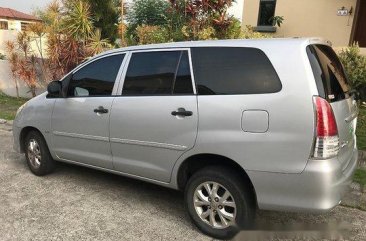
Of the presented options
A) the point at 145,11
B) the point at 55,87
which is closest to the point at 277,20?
the point at 55,87

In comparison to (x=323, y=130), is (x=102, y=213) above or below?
below

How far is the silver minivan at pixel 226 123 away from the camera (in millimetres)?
2959

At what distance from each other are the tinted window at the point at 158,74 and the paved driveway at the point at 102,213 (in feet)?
4.25

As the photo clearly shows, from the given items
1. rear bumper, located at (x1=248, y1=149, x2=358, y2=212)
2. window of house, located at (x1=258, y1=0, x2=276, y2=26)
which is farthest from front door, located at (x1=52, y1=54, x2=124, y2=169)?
window of house, located at (x1=258, y1=0, x2=276, y2=26)

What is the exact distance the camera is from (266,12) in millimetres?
11352

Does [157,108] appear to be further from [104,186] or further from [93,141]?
[104,186]

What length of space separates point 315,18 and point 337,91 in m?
8.01

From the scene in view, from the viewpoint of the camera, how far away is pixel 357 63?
646 centimetres

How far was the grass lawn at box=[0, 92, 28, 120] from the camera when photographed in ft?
29.8

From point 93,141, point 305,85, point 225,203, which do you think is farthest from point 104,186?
point 305,85

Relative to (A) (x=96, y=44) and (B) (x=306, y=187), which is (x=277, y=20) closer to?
(A) (x=96, y=44)

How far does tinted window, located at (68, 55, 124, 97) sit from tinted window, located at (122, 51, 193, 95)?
24 centimetres

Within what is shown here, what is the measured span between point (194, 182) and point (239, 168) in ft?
1.48

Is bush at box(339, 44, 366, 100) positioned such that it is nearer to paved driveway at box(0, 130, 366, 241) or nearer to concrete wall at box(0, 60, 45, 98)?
paved driveway at box(0, 130, 366, 241)
